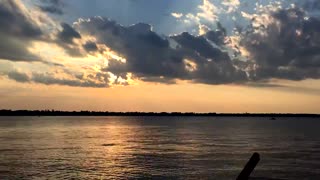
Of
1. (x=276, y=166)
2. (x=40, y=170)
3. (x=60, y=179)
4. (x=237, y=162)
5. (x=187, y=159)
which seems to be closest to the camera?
(x=60, y=179)

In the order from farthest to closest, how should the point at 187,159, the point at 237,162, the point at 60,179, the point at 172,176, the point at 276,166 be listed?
the point at 187,159
the point at 237,162
the point at 276,166
the point at 172,176
the point at 60,179

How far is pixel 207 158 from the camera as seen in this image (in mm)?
63406

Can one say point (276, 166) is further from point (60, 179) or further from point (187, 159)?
point (60, 179)

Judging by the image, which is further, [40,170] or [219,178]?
[40,170]

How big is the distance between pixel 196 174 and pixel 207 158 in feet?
53.3

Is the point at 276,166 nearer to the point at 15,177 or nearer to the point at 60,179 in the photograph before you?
the point at 60,179

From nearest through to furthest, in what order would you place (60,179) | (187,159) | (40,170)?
(60,179) < (40,170) < (187,159)

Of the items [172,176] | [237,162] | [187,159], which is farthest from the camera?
[187,159]

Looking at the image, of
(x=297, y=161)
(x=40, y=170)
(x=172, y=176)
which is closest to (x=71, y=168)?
(x=40, y=170)

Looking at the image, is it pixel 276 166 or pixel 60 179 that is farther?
pixel 276 166

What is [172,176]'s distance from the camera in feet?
152

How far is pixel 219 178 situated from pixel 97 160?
22.0 meters

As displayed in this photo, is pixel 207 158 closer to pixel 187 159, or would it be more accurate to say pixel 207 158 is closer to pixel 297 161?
pixel 187 159

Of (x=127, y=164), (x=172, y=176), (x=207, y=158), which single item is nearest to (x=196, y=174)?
(x=172, y=176)
